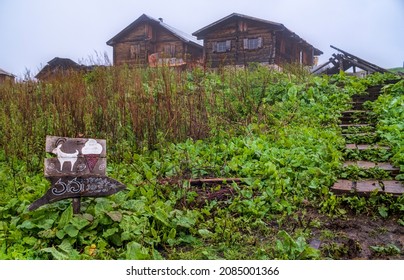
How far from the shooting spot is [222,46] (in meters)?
4.59

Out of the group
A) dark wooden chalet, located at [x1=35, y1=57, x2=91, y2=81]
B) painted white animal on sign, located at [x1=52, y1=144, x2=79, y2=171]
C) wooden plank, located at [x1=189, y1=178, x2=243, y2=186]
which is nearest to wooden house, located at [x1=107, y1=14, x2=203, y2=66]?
dark wooden chalet, located at [x1=35, y1=57, x2=91, y2=81]

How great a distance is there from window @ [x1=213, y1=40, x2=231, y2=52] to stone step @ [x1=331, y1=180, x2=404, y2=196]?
2324 mm

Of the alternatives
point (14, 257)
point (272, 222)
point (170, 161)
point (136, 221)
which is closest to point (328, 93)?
point (170, 161)

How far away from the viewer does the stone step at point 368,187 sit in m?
2.61

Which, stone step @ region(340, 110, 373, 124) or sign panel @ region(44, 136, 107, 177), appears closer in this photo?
sign panel @ region(44, 136, 107, 177)

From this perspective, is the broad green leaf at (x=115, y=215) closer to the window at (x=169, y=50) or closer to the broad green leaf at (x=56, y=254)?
the broad green leaf at (x=56, y=254)

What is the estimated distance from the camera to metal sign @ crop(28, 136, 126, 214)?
2078 millimetres

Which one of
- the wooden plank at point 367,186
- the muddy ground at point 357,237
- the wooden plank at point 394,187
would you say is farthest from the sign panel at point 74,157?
the wooden plank at point 394,187

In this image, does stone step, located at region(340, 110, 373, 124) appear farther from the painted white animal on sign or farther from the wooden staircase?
the painted white animal on sign

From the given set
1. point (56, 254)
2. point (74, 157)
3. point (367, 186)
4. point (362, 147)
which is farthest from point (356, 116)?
point (56, 254)

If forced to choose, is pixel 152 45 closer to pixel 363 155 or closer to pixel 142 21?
pixel 142 21

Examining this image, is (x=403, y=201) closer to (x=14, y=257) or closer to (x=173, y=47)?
(x=14, y=257)

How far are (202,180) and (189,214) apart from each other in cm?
62

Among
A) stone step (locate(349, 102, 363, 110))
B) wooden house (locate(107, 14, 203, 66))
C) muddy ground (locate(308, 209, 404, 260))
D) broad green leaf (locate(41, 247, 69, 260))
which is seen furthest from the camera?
stone step (locate(349, 102, 363, 110))
